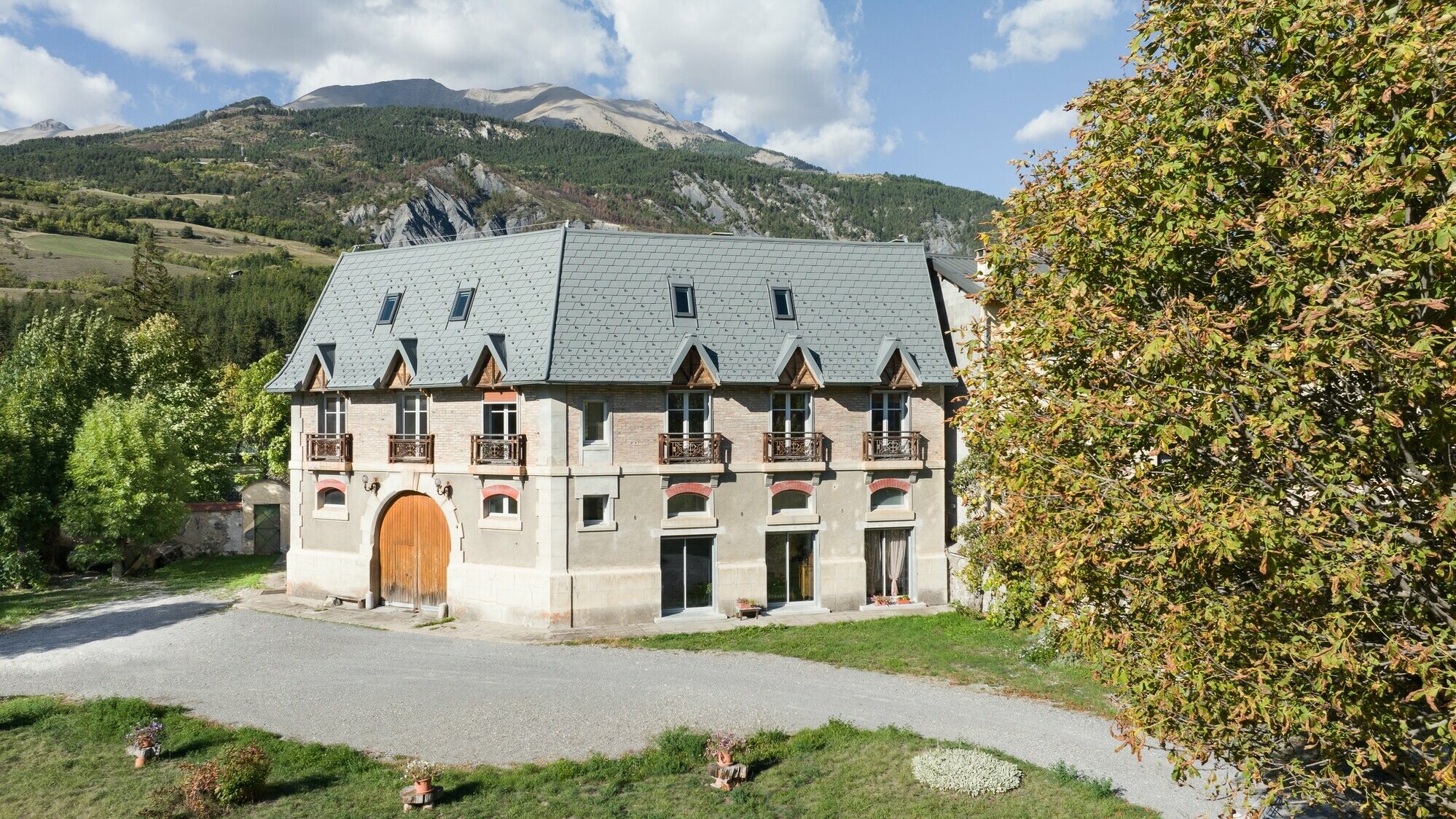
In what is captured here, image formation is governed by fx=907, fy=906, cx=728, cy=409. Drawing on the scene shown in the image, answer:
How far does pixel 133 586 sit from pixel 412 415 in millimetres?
15189

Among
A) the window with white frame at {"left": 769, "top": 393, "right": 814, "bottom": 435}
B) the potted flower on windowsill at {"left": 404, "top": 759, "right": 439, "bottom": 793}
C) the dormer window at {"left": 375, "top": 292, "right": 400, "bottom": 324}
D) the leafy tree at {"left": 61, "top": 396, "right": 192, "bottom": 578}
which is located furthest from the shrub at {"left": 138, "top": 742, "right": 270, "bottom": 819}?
the leafy tree at {"left": 61, "top": 396, "right": 192, "bottom": 578}

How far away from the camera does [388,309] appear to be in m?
33.2

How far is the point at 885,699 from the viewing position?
2089 centimetres

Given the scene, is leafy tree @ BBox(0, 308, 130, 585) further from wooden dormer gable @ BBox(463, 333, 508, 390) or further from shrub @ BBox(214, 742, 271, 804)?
shrub @ BBox(214, 742, 271, 804)

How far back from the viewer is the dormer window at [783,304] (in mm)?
31703

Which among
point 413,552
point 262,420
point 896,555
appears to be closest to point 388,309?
point 413,552

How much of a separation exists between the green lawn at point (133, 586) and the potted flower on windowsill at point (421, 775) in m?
22.1

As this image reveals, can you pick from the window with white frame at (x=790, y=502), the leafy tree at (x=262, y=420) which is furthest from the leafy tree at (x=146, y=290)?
the window with white frame at (x=790, y=502)

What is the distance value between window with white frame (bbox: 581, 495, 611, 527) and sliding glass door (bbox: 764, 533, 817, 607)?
18.0 feet

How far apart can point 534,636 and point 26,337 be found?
117 feet

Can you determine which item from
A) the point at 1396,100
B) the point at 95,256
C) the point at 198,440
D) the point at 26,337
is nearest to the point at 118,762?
the point at 1396,100

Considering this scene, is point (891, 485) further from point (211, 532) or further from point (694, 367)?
point (211, 532)

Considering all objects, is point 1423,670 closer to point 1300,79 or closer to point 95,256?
point 1300,79

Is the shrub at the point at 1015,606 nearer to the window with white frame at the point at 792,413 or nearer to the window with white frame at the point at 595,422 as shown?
the window with white frame at the point at 792,413
